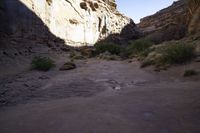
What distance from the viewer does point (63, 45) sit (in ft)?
60.5

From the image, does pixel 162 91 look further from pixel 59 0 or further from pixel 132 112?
pixel 59 0

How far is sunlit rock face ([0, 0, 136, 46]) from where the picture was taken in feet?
54.8

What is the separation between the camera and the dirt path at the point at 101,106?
13.4ft

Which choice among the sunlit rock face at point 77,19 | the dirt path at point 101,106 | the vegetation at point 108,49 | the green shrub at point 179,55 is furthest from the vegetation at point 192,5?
the dirt path at point 101,106

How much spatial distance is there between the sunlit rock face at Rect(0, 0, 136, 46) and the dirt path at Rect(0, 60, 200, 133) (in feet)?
26.3

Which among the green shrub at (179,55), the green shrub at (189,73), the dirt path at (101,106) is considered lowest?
the dirt path at (101,106)

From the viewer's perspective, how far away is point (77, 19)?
21.6 metres

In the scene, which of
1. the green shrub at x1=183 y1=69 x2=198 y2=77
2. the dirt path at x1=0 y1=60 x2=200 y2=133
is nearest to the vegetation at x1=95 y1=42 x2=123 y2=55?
the dirt path at x1=0 y1=60 x2=200 y2=133

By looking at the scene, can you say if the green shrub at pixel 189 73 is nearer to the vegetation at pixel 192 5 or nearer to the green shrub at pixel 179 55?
the green shrub at pixel 179 55

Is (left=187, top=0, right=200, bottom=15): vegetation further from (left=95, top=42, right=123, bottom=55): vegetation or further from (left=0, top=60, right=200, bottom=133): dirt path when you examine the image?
(left=0, top=60, right=200, bottom=133): dirt path

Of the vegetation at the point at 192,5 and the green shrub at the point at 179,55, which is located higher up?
the vegetation at the point at 192,5

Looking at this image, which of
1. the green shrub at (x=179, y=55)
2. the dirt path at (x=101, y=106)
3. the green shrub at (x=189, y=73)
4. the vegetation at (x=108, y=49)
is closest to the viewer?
the dirt path at (x=101, y=106)

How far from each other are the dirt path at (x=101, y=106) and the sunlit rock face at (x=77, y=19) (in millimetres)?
8029

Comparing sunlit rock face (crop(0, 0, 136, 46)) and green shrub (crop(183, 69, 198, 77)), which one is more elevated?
sunlit rock face (crop(0, 0, 136, 46))
